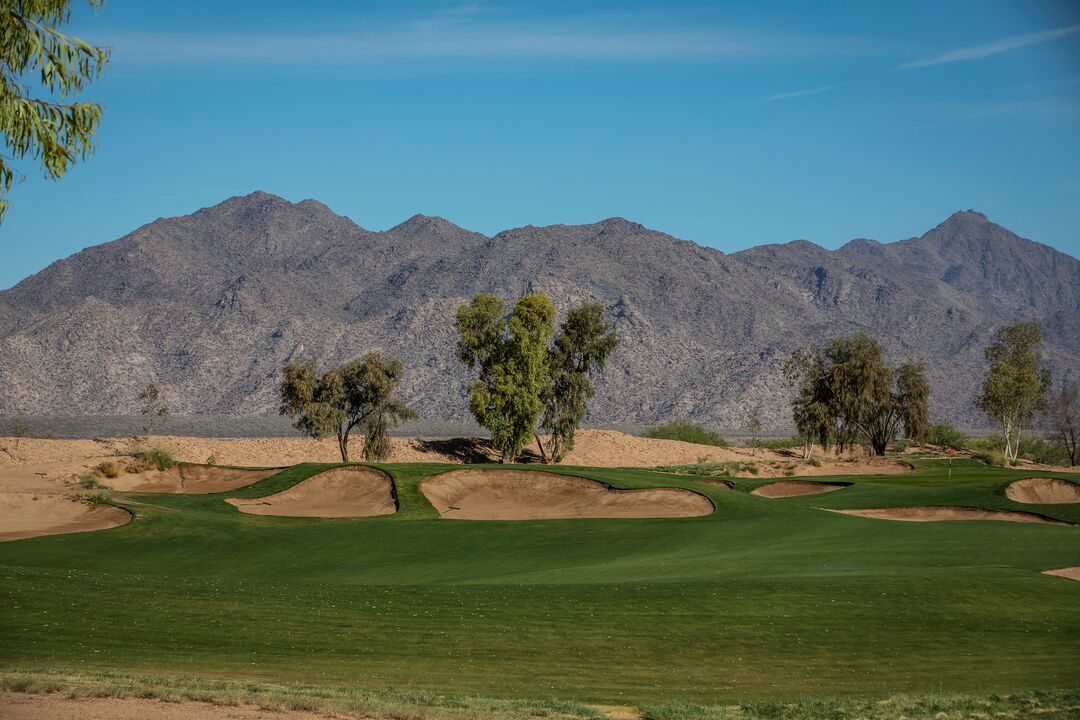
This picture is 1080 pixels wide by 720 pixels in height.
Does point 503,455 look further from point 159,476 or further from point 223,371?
point 223,371

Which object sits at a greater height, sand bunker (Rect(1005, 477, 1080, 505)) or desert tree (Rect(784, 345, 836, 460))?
desert tree (Rect(784, 345, 836, 460))

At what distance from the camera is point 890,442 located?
3573 inches

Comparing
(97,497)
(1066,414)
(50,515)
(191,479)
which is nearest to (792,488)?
(191,479)

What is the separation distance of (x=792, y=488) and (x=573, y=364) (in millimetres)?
24819

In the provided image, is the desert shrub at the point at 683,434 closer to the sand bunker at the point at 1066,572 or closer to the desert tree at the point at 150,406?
the desert tree at the point at 150,406

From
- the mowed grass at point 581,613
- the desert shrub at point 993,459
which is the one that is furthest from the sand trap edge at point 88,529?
the desert shrub at point 993,459

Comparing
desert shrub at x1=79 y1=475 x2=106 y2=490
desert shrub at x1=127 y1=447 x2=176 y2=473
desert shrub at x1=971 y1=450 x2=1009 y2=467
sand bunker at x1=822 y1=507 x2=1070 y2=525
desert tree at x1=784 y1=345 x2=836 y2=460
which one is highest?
desert tree at x1=784 y1=345 x2=836 y2=460

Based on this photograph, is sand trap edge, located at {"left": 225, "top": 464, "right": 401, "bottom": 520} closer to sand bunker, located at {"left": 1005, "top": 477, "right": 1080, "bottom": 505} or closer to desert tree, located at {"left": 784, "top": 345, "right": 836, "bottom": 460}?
sand bunker, located at {"left": 1005, "top": 477, "right": 1080, "bottom": 505}

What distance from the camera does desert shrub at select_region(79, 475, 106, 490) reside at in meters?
42.0

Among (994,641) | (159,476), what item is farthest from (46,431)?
(994,641)

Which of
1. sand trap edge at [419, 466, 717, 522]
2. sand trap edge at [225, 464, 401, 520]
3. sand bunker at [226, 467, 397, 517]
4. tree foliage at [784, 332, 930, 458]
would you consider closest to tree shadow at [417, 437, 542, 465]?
tree foliage at [784, 332, 930, 458]

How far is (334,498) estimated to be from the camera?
42750mm

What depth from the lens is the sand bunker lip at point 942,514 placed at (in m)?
37.4

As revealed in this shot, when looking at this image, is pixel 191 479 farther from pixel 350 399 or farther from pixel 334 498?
pixel 350 399
